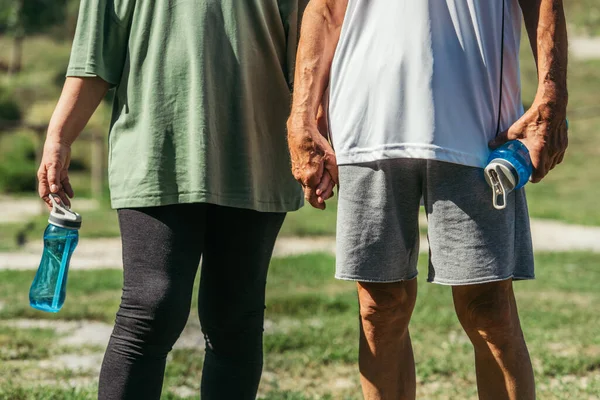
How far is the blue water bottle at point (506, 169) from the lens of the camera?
230 centimetres

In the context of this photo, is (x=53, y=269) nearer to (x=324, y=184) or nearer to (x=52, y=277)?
(x=52, y=277)

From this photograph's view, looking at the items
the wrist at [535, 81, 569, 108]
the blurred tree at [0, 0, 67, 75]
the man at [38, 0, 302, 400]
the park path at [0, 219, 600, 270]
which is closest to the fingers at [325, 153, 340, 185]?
the man at [38, 0, 302, 400]

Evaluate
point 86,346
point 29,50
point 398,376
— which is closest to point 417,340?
point 86,346

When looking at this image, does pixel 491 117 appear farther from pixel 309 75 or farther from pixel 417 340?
pixel 417 340

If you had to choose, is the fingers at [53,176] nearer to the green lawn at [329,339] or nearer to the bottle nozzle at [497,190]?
the bottle nozzle at [497,190]

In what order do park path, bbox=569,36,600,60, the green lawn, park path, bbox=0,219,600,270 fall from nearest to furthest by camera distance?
the green lawn → park path, bbox=0,219,600,270 → park path, bbox=569,36,600,60

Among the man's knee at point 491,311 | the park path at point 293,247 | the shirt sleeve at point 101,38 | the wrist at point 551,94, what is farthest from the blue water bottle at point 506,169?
the park path at point 293,247

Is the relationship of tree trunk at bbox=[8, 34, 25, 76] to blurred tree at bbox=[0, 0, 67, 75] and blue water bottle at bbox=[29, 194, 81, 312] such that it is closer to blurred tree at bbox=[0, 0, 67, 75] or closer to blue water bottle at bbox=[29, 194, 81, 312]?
blurred tree at bbox=[0, 0, 67, 75]

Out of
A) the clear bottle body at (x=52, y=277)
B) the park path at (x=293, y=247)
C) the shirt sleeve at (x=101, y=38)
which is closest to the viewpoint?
the shirt sleeve at (x=101, y=38)

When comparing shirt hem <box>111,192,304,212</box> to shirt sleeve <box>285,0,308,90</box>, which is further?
shirt sleeve <box>285,0,308,90</box>

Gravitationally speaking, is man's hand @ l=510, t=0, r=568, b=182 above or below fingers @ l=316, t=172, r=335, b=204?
above

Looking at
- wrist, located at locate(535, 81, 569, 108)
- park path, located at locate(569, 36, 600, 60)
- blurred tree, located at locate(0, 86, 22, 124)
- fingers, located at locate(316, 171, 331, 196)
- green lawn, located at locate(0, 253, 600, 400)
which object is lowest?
green lawn, located at locate(0, 253, 600, 400)

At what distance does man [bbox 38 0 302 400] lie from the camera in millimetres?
2533

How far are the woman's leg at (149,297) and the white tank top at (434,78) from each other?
21.1 inches
